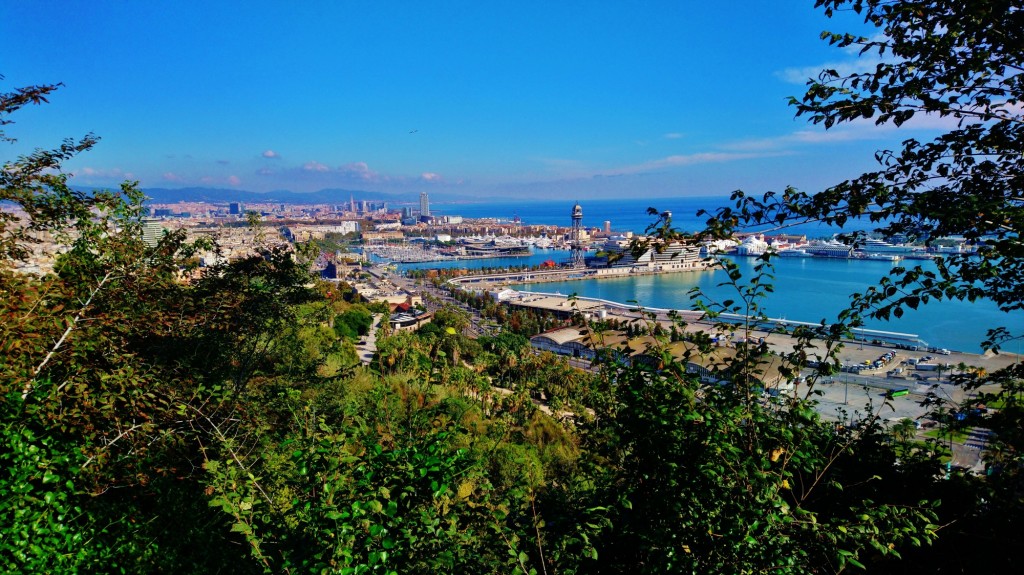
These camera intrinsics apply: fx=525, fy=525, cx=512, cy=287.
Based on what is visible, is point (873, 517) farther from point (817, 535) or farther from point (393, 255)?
point (393, 255)

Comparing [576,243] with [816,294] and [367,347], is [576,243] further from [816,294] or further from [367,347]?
[367,347]

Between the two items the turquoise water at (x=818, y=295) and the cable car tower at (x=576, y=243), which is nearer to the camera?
the turquoise water at (x=818, y=295)

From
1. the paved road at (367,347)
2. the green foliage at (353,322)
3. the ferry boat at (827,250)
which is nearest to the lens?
the green foliage at (353,322)

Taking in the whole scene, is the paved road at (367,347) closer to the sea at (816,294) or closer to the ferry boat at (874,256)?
the sea at (816,294)

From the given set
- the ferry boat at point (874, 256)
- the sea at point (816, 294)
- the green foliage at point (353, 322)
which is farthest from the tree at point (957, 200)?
the ferry boat at point (874, 256)

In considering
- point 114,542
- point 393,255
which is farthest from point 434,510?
point 393,255

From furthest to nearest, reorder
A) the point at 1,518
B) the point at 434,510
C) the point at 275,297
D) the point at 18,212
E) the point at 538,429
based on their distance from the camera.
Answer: the point at 538,429
the point at 275,297
the point at 18,212
the point at 1,518
the point at 434,510

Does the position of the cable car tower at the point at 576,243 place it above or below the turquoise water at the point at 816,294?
above

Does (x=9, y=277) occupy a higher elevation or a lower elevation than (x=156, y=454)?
higher

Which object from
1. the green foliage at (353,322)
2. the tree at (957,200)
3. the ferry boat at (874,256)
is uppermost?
the tree at (957,200)

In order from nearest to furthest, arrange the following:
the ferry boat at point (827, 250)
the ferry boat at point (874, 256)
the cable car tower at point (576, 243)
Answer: the ferry boat at point (874, 256)
the ferry boat at point (827, 250)
the cable car tower at point (576, 243)

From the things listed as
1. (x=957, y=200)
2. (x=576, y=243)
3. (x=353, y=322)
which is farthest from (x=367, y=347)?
(x=576, y=243)
